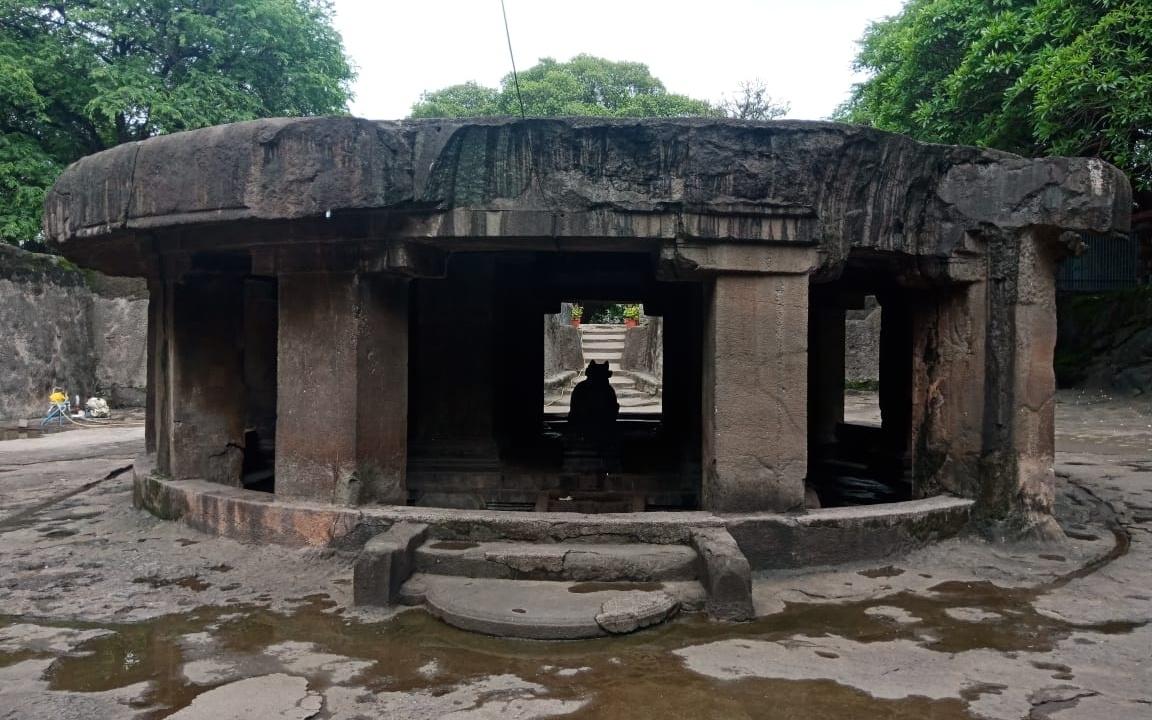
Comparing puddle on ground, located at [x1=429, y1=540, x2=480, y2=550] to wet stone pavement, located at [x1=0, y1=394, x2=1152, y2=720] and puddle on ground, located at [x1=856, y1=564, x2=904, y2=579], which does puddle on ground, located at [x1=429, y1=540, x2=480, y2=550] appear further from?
puddle on ground, located at [x1=856, y1=564, x2=904, y2=579]

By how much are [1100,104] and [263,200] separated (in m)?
11.2

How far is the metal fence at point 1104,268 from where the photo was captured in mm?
16547

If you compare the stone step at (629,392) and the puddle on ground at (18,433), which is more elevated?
the stone step at (629,392)

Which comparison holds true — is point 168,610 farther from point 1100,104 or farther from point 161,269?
point 1100,104

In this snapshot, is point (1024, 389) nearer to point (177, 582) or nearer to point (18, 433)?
point (177, 582)

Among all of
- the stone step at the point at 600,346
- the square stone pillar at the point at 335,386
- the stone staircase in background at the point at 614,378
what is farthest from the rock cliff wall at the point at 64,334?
the stone step at the point at 600,346

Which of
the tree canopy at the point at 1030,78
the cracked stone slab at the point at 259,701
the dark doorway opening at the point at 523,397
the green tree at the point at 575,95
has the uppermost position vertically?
the green tree at the point at 575,95

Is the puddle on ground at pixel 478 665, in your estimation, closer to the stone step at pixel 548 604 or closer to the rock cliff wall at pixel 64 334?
the stone step at pixel 548 604

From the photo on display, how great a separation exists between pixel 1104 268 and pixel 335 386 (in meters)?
17.7

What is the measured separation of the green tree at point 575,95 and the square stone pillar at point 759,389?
2738cm

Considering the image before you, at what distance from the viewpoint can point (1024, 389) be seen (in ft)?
15.9

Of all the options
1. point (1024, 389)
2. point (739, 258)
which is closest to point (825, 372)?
point (1024, 389)

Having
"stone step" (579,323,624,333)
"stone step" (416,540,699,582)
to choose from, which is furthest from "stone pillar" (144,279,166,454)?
"stone step" (579,323,624,333)

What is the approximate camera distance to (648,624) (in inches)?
138
